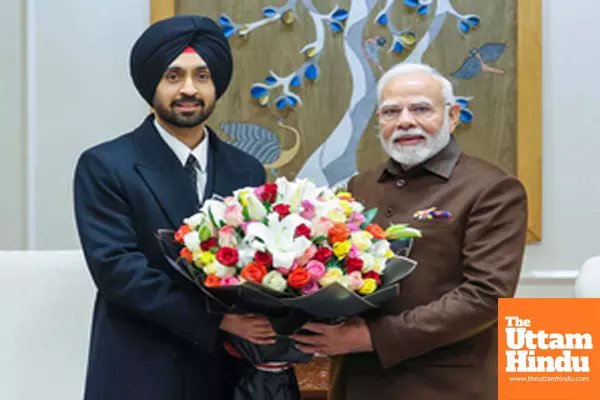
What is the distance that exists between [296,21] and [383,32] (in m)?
0.44

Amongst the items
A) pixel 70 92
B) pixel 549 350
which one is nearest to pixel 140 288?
pixel 549 350

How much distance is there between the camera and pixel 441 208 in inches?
69.7

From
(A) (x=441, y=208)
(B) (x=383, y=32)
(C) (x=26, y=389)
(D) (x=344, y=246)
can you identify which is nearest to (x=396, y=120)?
(A) (x=441, y=208)

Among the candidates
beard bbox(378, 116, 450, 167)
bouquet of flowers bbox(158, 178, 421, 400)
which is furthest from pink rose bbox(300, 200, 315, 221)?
beard bbox(378, 116, 450, 167)

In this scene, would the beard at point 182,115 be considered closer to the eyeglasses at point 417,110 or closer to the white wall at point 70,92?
the eyeglasses at point 417,110

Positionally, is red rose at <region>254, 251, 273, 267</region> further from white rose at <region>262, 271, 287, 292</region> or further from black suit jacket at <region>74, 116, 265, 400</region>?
black suit jacket at <region>74, 116, 265, 400</region>

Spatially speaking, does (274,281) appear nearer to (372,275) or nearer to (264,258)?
(264,258)

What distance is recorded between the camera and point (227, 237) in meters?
1.44

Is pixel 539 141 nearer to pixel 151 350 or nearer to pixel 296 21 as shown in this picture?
pixel 296 21

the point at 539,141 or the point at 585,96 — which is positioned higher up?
the point at 585,96

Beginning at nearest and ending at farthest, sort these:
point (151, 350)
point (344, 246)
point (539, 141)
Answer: point (344, 246), point (151, 350), point (539, 141)

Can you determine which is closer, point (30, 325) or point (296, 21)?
point (30, 325)

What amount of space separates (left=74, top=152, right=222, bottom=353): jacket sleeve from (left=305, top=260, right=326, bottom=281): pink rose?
1.16 ft

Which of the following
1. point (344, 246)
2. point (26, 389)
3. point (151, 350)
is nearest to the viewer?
point (344, 246)
